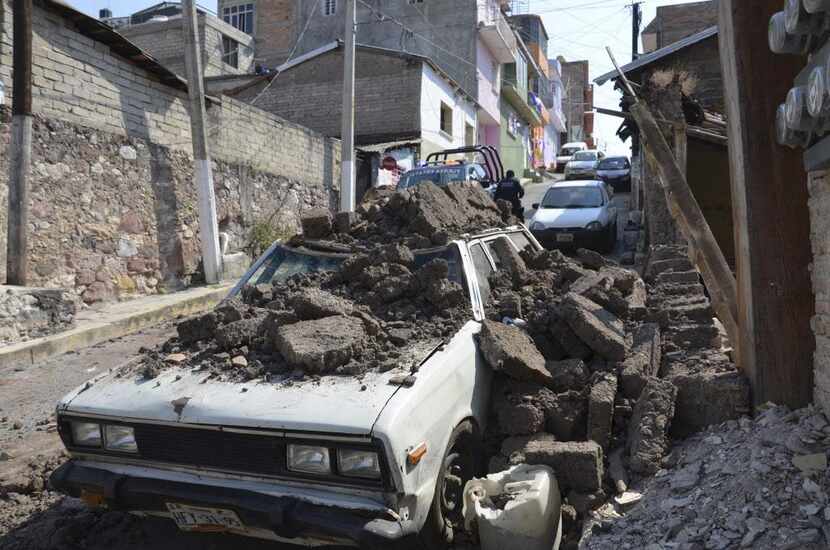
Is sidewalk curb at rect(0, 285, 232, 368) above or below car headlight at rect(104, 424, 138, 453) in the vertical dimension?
above

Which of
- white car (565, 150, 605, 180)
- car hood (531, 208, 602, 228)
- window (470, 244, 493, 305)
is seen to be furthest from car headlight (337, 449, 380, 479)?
white car (565, 150, 605, 180)

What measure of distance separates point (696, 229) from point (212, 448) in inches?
140

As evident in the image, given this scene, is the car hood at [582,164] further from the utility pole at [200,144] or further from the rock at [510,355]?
the rock at [510,355]

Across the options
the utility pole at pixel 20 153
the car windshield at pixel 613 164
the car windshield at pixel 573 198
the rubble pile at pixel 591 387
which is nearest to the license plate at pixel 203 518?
the rubble pile at pixel 591 387

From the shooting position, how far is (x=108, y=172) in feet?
30.6

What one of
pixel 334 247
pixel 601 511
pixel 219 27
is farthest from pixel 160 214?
pixel 219 27

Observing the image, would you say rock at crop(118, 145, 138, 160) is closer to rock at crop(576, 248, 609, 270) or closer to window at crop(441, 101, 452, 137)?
rock at crop(576, 248, 609, 270)

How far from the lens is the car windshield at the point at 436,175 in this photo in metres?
15.0

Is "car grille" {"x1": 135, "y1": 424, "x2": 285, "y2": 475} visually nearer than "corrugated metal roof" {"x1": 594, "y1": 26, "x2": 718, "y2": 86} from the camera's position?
Yes

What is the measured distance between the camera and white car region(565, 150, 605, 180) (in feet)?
93.6

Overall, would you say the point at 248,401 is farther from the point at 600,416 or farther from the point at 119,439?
the point at 600,416

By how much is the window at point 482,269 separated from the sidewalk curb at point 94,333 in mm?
5060

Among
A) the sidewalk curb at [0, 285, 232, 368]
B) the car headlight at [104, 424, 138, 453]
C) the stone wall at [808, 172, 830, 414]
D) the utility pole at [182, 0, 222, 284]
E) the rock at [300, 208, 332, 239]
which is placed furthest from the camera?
the utility pole at [182, 0, 222, 284]

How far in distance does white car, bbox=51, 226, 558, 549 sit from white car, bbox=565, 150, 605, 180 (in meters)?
25.0
